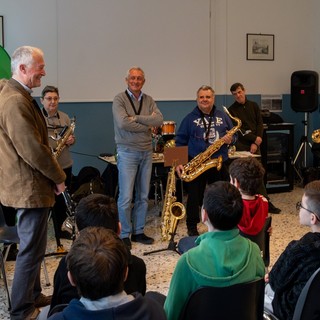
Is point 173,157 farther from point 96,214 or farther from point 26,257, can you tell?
point 96,214

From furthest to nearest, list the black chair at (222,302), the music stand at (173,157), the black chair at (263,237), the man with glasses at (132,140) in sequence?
the man with glasses at (132,140)
the music stand at (173,157)
the black chair at (263,237)
the black chair at (222,302)

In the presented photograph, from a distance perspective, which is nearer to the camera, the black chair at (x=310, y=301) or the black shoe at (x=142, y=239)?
the black chair at (x=310, y=301)

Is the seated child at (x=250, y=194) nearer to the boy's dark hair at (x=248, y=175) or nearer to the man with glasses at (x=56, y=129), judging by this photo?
the boy's dark hair at (x=248, y=175)

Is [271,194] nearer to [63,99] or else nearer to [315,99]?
[315,99]

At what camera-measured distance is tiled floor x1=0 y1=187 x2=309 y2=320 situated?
3572 mm

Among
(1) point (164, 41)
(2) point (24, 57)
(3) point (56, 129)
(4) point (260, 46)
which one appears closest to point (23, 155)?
(2) point (24, 57)

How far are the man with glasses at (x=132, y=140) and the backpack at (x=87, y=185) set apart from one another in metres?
0.68

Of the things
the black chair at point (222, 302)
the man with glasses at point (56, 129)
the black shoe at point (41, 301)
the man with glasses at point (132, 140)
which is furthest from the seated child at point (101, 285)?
the man with glasses at point (56, 129)

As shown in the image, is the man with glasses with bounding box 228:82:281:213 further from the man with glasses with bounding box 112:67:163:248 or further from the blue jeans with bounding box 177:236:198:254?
the blue jeans with bounding box 177:236:198:254

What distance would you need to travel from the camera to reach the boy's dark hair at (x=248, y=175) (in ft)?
10.0

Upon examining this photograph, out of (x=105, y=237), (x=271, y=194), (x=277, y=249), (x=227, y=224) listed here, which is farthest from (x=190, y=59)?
(x=105, y=237)

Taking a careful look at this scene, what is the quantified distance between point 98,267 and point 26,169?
5.03ft

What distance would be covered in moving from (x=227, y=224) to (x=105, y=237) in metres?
0.69

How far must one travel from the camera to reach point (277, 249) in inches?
171
